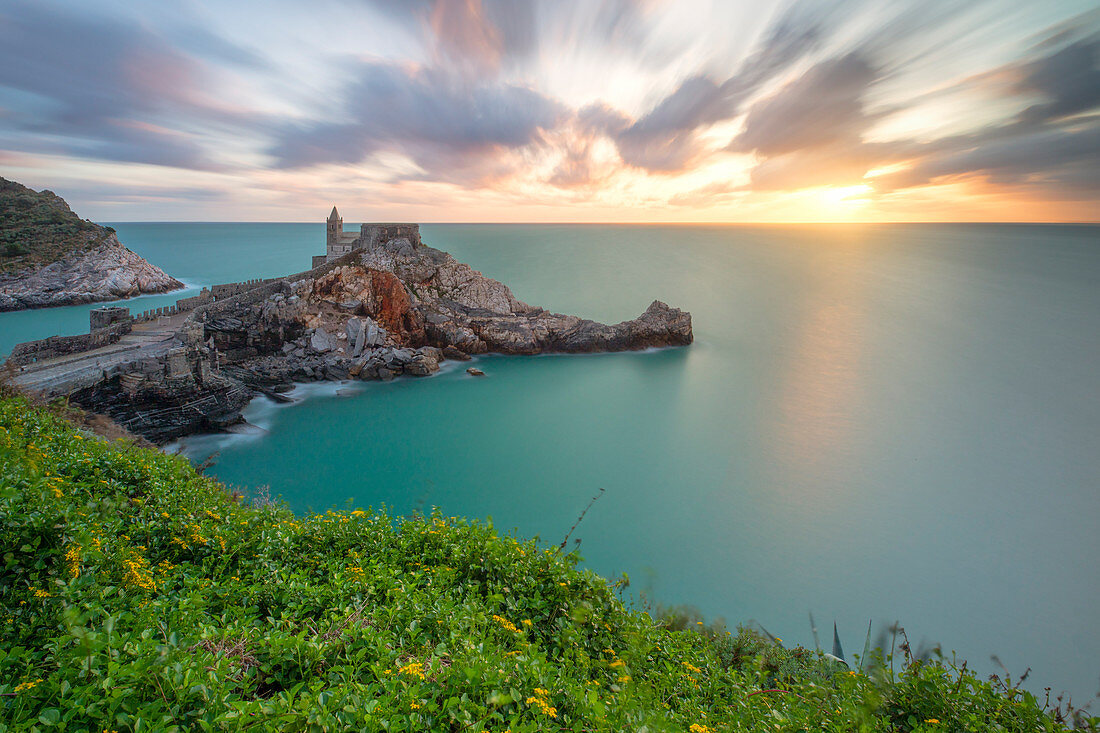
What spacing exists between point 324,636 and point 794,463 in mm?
15789

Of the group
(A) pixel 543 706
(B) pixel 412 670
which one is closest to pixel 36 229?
(B) pixel 412 670

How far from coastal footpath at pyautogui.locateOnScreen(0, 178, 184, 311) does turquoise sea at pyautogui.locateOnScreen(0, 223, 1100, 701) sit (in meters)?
2.59

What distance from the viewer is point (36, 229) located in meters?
36.6

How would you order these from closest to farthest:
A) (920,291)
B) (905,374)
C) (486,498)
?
(486,498)
(905,374)
(920,291)

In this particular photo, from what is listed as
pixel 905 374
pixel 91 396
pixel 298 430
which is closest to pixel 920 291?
pixel 905 374

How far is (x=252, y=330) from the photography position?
22.3 m

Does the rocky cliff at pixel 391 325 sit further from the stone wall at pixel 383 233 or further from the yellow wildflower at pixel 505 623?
the yellow wildflower at pixel 505 623

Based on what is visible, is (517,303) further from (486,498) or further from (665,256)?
(665,256)

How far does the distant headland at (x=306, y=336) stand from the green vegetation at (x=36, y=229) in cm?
2208

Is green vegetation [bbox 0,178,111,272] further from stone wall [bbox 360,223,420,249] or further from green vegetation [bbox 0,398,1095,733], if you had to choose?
green vegetation [bbox 0,398,1095,733]

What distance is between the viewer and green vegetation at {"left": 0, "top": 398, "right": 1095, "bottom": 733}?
2.19 meters

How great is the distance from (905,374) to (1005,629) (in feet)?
57.0

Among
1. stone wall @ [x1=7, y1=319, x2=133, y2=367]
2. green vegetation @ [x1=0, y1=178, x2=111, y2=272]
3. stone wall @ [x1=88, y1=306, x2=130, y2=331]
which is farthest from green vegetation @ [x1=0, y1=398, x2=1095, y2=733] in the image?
green vegetation @ [x1=0, y1=178, x2=111, y2=272]

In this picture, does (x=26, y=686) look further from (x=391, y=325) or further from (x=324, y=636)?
(x=391, y=325)
